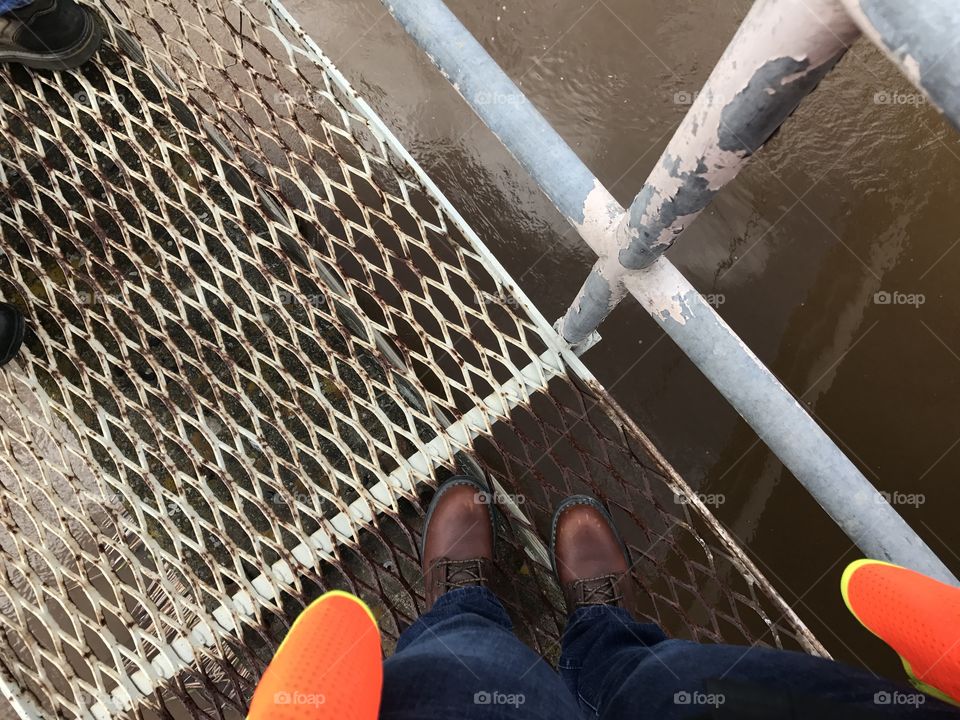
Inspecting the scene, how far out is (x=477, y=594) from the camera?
5.04ft

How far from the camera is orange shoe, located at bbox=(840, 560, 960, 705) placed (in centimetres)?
85

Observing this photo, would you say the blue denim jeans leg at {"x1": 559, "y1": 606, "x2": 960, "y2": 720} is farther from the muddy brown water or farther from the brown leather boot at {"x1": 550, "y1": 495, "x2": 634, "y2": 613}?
the muddy brown water

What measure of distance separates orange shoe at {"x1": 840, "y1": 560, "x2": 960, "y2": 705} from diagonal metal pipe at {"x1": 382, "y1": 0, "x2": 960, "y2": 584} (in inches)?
1.1

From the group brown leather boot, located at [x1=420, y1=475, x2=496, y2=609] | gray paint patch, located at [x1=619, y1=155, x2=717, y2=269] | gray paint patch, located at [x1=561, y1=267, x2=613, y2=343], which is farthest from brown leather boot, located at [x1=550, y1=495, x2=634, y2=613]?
gray paint patch, located at [x1=619, y1=155, x2=717, y2=269]

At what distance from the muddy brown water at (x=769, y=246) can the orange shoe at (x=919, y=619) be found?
1310mm

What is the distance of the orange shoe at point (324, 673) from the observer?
2.66ft

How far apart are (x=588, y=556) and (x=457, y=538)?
40 centimetres

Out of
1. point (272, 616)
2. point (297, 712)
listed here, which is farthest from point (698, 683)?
point (272, 616)

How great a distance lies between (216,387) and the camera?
1.49m

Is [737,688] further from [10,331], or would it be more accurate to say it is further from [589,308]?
[10,331]

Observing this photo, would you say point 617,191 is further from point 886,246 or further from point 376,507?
point 376,507

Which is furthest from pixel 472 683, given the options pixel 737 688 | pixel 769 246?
pixel 769 246

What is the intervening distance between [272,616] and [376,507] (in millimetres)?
420

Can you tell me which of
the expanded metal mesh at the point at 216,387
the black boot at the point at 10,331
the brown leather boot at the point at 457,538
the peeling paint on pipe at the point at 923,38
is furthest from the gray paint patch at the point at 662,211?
the black boot at the point at 10,331
